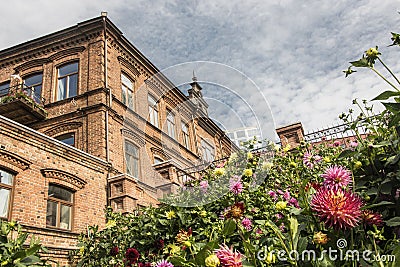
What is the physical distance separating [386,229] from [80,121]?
474 inches

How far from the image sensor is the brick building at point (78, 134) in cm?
843

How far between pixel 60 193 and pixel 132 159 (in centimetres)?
390

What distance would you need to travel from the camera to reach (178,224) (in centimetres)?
266

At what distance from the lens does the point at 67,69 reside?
13.7 metres

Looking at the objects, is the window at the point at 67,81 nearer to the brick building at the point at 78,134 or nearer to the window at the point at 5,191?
the brick building at the point at 78,134

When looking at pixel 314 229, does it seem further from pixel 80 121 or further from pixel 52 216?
pixel 80 121

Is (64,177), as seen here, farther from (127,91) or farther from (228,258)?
(228,258)

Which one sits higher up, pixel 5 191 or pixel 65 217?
pixel 5 191

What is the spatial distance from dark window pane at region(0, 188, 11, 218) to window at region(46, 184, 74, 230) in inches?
44.8

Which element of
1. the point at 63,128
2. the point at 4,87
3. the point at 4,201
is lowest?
the point at 4,201

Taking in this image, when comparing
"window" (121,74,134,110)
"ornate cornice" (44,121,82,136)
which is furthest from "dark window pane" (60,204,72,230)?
"window" (121,74,134,110)

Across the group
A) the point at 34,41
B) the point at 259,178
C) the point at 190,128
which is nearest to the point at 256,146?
the point at 259,178

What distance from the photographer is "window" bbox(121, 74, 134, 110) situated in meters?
14.3

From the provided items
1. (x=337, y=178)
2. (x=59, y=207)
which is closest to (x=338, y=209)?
(x=337, y=178)
